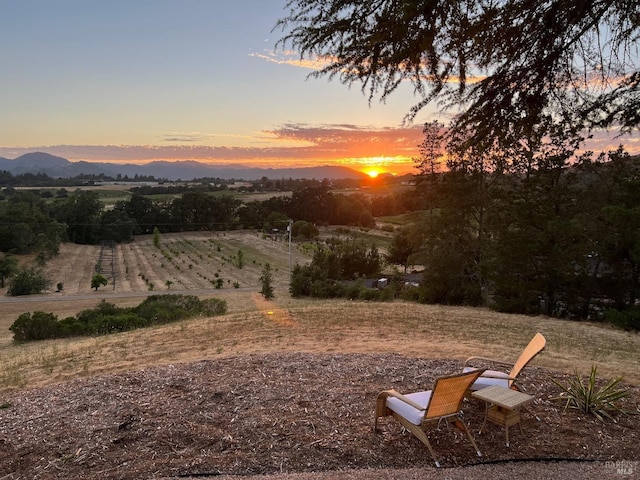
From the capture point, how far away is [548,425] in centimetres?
433

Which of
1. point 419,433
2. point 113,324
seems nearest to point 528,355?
point 419,433

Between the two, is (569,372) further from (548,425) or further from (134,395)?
(134,395)

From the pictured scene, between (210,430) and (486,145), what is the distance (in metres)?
3.56

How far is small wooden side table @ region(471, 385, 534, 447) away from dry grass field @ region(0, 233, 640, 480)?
0.15 meters

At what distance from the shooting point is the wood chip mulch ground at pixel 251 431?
362 cm

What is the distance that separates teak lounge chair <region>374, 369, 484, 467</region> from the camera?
143 inches

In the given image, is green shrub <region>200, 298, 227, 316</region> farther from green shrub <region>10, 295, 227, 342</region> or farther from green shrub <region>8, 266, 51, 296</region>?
green shrub <region>8, 266, 51, 296</region>

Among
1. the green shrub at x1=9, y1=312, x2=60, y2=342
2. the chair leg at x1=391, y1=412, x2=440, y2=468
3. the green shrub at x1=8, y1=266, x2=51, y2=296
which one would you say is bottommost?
the green shrub at x1=8, y1=266, x2=51, y2=296

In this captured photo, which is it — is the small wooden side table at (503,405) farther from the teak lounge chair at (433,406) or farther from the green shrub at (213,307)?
the green shrub at (213,307)

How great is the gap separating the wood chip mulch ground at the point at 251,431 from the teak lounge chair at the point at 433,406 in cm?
19

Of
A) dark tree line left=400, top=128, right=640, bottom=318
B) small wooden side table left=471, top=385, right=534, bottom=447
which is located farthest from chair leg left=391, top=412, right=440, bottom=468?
dark tree line left=400, top=128, right=640, bottom=318

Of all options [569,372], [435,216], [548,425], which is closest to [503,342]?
[569,372]

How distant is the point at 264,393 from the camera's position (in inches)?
194

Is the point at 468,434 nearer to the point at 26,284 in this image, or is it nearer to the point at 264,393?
the point at 264,393
